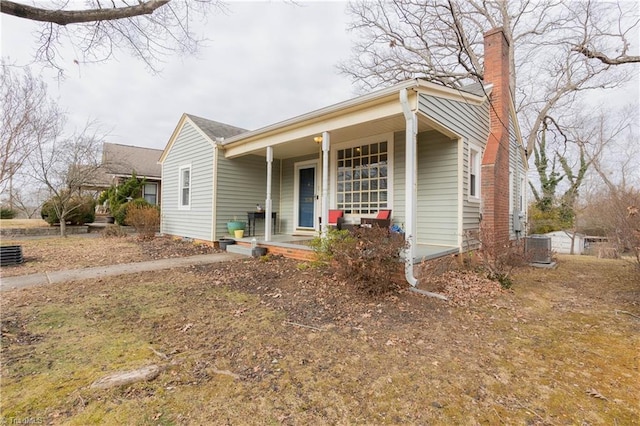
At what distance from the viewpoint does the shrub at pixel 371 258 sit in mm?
4250

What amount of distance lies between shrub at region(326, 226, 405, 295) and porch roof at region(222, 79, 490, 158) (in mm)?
2308

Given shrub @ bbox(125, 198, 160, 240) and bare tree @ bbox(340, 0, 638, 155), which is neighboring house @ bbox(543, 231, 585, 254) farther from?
shrub @ bbox(125, 198, 160, 240)

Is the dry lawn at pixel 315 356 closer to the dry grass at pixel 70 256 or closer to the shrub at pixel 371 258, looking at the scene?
the shrub at pixel 371 258

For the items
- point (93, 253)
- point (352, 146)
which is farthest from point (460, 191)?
point (93, 253)

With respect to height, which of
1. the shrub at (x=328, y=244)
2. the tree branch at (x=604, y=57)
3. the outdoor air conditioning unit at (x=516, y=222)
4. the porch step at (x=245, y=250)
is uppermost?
the tree branch at (x=604, y=57)

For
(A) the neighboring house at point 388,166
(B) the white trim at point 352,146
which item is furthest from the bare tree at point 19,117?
(B) the white trim at point 352,146

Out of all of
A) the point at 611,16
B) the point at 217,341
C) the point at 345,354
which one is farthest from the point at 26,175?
the point at 611,16

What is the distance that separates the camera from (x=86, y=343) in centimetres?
285

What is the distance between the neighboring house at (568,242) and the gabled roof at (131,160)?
23112 mm

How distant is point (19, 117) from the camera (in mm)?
8539

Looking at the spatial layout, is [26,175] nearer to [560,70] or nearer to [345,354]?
[345,354]

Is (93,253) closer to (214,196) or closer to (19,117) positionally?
(214,196)

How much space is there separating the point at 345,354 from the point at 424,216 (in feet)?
16.5

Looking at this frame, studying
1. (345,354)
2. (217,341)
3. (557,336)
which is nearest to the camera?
(345,354)
